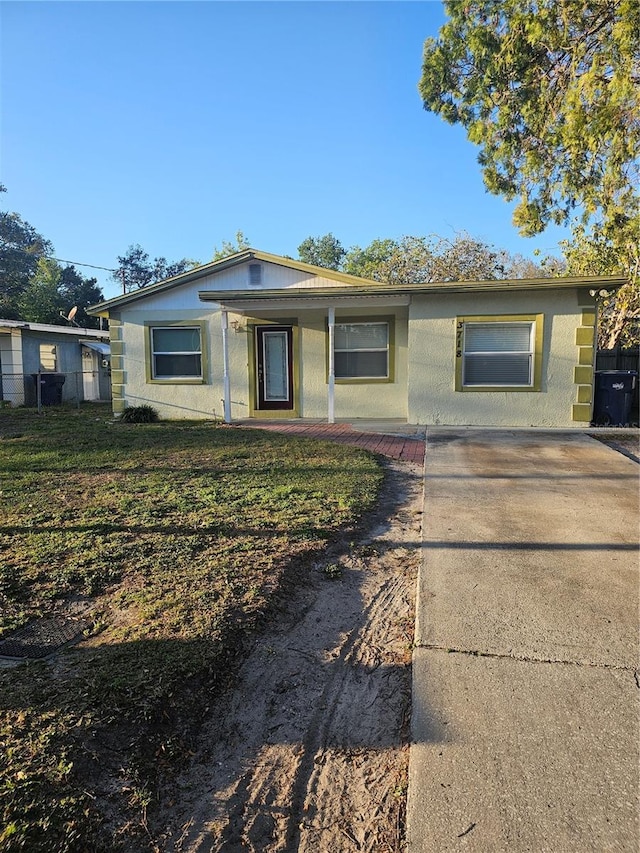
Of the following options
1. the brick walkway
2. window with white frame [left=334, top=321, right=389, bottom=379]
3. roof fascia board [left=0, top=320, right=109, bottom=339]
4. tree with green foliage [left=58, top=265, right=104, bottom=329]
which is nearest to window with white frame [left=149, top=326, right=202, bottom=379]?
the brick walkway

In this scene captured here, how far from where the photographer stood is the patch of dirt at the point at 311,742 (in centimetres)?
167

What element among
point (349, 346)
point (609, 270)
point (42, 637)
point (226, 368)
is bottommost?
point (42, 637)

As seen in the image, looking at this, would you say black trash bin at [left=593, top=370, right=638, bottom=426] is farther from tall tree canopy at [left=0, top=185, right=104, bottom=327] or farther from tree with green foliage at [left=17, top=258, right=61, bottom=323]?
tree with green foliage at [left=17, top=258, right=61, bottom=323]

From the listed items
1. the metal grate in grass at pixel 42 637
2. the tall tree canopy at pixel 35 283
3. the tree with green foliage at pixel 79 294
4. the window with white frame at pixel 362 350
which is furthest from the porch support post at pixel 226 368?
the tree with green foliage at pixel 79 294

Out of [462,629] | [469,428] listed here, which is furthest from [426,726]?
[469,428]

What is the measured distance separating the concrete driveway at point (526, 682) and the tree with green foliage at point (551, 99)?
8509mm

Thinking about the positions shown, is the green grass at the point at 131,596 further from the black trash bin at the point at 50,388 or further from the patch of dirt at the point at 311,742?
the black trash bin at the point at 50,388

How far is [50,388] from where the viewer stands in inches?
685

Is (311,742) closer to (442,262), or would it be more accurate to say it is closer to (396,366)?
(396,366)

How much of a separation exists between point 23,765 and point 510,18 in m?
14.3

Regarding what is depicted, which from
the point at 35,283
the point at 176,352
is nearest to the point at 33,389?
the point at 176,352

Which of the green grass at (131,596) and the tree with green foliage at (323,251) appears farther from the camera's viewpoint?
the tree with green foliage at (323,251)

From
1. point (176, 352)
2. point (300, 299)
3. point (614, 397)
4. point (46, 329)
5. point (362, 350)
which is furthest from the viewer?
point (46, 329)

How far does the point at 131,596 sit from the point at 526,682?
218 centimetres
